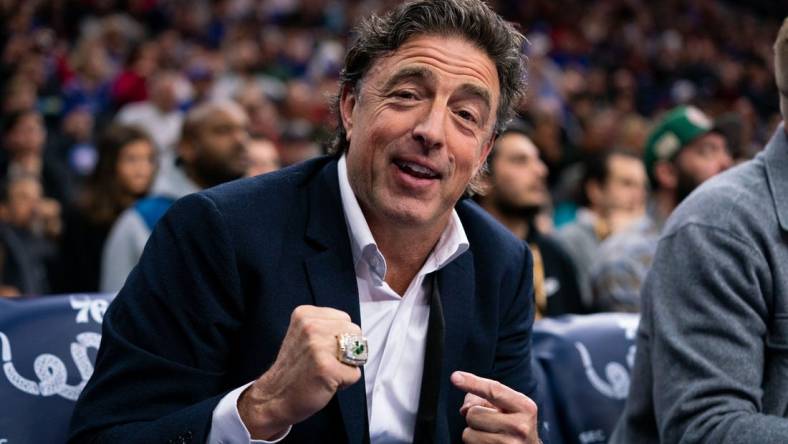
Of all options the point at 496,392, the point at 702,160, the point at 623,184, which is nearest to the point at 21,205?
the point at 623,184

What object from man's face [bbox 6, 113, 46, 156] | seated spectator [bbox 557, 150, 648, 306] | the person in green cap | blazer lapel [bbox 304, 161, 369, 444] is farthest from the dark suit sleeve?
man's face [bbox 6, 113, 46, 156]

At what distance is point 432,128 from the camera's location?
7.97ft

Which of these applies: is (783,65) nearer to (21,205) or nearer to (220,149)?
(220,149)

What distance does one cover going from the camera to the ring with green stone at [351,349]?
6.67 feet

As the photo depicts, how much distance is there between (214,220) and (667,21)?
65.4ft

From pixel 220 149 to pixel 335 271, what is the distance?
318cm

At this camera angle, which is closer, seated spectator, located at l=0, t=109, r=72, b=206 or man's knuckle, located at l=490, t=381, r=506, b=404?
man's knuckle, located at l=490, t=381, r=506, b=404

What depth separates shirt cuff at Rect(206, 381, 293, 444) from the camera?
212cm

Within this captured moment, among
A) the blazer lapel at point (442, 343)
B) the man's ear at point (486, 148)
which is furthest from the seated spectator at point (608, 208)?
the blazer lapel at point (442, 343)

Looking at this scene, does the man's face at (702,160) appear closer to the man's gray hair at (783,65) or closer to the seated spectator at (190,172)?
the seated spectator at (190,172)

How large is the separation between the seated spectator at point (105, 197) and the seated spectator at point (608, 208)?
278cm

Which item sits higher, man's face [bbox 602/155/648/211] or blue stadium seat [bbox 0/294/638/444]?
blue stadium seat [bbox 0/294/638/444]

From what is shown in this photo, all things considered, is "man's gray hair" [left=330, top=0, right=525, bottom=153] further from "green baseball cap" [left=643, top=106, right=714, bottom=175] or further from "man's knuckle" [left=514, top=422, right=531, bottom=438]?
"green baseball cap" [left=643, top=106, right=714, bottom=175]

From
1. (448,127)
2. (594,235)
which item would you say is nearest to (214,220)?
(448,127)
